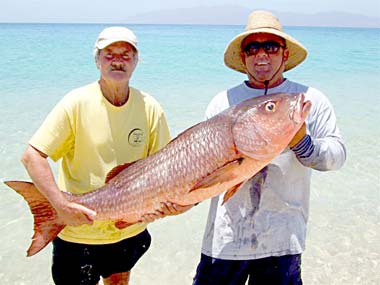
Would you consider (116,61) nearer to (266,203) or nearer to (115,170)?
(115,170)

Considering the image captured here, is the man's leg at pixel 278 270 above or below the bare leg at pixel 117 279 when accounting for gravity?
above

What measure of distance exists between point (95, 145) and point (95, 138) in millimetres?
47

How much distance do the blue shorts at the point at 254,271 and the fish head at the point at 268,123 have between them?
30.9 inches

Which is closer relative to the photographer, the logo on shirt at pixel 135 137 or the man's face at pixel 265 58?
the man's face at pixel 265 58

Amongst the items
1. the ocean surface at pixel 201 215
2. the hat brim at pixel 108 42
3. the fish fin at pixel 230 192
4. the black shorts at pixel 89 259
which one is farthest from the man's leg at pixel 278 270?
the ocean surface at pixel 201 215

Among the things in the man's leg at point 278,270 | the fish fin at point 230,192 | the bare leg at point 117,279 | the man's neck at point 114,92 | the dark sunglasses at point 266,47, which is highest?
the dark sunglasses at point 266,47

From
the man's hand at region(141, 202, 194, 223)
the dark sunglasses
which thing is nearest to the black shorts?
the man's hand at region(141, 202, 194, 223)

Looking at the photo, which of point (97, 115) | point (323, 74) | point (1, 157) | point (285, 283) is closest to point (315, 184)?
point (285, 283)

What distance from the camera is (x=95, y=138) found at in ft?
9.46

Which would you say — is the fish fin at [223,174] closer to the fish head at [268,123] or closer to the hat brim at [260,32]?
the fish head at [268,123]

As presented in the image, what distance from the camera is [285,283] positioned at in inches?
108

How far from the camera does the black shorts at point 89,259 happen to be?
10.1 ft

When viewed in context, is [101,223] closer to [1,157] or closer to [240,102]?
[240,102]

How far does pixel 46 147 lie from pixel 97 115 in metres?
0.38
